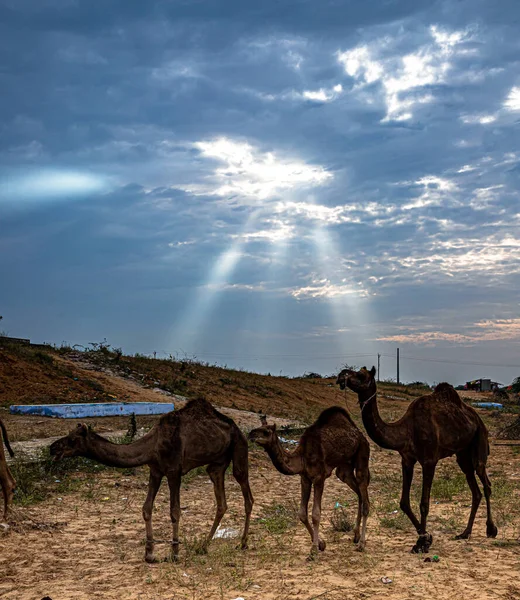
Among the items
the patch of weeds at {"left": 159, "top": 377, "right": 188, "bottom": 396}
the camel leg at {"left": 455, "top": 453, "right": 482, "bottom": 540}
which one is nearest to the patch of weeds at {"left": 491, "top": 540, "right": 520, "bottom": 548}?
the camel leg at {"left": 455, "top": 453, "right": 482, "bottom": 540}

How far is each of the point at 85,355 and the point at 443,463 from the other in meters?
23.3

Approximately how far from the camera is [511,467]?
15.9 meters

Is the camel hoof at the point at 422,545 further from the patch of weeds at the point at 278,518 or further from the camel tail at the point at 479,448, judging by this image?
the patch of weeds at the point at 278,518

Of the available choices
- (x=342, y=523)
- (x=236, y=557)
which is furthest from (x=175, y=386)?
(x=236, y=557)

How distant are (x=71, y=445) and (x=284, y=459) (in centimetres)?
285

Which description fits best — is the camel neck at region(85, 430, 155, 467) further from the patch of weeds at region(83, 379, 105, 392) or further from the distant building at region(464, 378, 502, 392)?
the distant building at region(464, 378, 502, 392)

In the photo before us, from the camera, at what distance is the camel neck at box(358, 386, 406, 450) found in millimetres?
8516

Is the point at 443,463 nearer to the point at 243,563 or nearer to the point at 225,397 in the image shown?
the point at 243,563

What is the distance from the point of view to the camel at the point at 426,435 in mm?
8477

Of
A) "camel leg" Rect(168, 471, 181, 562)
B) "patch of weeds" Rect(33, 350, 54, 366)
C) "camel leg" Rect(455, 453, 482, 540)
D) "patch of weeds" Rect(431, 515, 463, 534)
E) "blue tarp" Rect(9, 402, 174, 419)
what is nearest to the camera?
"camel leg" Rect(168, 471, 181, 562)

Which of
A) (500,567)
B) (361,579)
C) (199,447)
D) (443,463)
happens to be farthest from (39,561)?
(443,463)

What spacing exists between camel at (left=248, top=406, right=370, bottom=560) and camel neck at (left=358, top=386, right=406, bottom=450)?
0.33m

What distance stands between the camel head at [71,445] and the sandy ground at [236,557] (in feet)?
4.83

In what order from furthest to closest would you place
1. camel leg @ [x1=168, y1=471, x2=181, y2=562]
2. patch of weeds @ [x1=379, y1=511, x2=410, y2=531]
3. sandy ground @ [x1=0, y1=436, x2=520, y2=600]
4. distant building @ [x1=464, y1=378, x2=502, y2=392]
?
distant building @ [x1=464, y1=378, x2=502, y2=392]
patch of weeds @ [x1=379, y1=511, x2=410, y2=531]
camel leg @ [x1=168, y1=471, x2=181, y2=562]
sandy ground @ [x1=0, y1=436, x2=520, y2=600]
